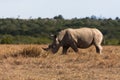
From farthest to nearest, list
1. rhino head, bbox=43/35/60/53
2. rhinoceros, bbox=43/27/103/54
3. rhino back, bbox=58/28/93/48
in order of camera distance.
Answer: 1. rhino back, bbox=58/28/93/48
2. rhinoceros, bbox=43/27/103/54
3. rhino head, bbox=43/35/60/53

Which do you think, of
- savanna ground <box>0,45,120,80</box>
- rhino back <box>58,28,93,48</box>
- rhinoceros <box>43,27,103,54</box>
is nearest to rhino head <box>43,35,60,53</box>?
rhinoceros <box>43,27,103,54</box>

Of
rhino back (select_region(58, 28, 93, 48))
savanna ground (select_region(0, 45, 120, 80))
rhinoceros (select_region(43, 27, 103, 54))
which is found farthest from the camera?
rhino back (select_region(58, 28, 93, 48))

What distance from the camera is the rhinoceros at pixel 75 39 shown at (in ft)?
69.2

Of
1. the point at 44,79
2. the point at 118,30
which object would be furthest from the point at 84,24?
the point at 44,79

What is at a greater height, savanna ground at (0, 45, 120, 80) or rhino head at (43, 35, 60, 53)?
savanna ground at (0, 45, 120, 80)

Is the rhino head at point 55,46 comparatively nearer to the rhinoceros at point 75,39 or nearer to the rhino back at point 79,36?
the rhinoceros at point 75,39

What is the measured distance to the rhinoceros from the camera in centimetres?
2108

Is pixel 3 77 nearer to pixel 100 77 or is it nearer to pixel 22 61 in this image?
pixel 100 77

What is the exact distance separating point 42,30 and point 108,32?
814 centimetres

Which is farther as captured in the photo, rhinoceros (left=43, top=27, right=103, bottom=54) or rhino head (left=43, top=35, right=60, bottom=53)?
rhinoceros (left=43, top=27, right=103, bottom=54)

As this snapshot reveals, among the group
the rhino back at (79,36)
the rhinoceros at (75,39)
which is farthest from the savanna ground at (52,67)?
the rhino back at (79,36)

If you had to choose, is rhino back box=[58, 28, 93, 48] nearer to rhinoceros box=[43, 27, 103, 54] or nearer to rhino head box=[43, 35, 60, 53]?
rhinoceros box=[43, 27, 103, 54]

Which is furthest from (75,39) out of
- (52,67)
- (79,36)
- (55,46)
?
(52,67)

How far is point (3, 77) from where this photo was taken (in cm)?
1239
